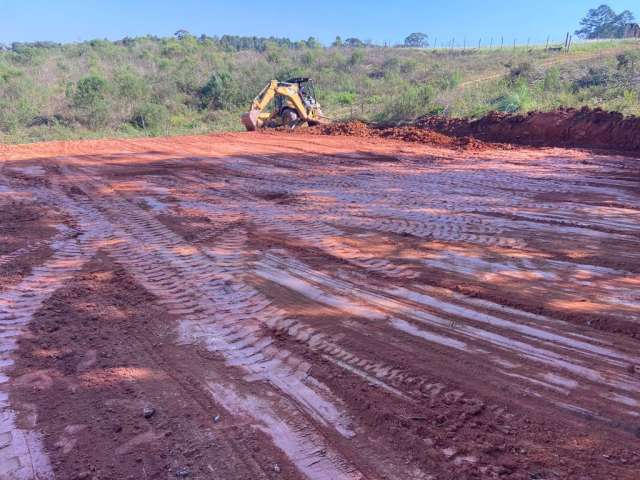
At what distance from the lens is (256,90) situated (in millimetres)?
32062

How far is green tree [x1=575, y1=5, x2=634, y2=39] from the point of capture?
74.1 metres

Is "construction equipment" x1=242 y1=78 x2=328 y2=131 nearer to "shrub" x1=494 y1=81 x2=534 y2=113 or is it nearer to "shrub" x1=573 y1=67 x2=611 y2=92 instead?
"shrub" x1=494 y1=81 x2=534 y2=113

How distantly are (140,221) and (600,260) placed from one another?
636cm

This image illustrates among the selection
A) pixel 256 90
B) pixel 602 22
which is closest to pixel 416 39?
pixel 602 22

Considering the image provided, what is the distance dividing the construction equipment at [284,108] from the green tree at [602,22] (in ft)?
225

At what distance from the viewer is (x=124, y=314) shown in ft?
15.4

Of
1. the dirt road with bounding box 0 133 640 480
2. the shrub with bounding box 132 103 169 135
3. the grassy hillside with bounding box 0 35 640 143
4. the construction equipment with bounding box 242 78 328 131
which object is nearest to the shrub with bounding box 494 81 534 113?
the grassy hillside with bounding box 0 35 640 143

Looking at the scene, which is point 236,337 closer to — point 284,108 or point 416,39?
point 284,108

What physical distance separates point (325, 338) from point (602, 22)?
3743 inches

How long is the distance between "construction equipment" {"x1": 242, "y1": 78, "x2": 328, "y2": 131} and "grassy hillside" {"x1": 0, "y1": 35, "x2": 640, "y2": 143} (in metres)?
2.91

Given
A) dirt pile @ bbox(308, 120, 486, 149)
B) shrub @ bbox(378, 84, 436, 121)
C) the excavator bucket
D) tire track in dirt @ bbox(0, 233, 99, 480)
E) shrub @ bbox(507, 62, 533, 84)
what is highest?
shrub @ bbox(507, 62, 533, 84)

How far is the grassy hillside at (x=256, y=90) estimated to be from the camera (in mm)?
21078

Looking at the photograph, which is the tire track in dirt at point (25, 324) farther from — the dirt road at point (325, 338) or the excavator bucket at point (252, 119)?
the excavator bucket at point (252, 119)

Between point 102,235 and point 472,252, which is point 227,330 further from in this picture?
point 102,235
